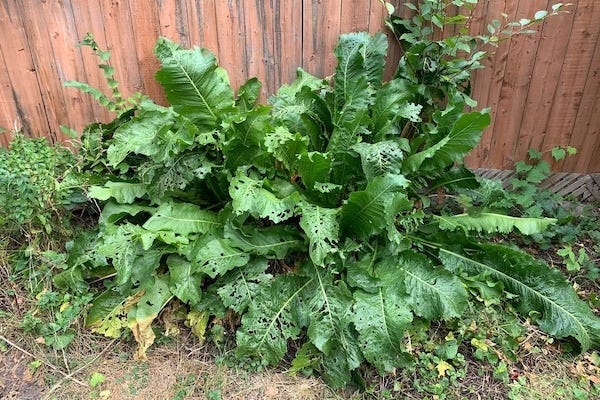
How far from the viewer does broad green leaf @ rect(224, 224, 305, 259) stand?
274cm

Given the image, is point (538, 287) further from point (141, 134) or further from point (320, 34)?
point (141, 134)

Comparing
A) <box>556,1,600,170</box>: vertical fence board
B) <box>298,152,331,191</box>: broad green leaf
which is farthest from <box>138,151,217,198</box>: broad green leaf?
<box>556,1,600,170</box>: vertical fence board

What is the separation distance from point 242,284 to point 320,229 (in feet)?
1.89

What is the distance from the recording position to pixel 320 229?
257cm

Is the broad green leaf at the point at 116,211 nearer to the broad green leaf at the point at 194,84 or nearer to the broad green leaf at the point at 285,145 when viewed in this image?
the broad green leaf at the point at 194,84

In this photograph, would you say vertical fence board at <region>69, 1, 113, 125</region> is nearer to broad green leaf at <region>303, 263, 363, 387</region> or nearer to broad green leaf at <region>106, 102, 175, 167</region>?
broad green leaf at <region>106, 102, 175, 167</region>

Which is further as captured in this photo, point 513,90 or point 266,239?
point 513,90

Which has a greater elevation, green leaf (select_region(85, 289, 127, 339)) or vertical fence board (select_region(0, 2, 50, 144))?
vertical fence board (select_region(0, 2, 50, 144))

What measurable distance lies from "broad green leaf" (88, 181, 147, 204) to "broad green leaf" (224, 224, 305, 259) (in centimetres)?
68

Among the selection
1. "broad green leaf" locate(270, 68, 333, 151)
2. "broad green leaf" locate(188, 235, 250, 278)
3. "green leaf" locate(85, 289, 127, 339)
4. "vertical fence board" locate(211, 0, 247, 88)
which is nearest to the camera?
"broad green leaf" locate(188, 235, 250, 278)

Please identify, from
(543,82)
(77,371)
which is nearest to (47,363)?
Answer: (77,371)

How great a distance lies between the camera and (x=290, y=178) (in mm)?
3055

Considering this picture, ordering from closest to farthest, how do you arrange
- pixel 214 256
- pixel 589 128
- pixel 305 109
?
pixel 214 256
pixel 305 109
pixel 589 128

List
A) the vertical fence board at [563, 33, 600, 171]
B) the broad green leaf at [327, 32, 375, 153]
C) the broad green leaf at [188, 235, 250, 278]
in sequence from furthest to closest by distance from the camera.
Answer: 1. the vertical fence board at [563, 33, 600, 171]
2. the broad green leaf at [327, 32, 375, 153]
3. the broad green leaf at [188, 235, 250, 278]
